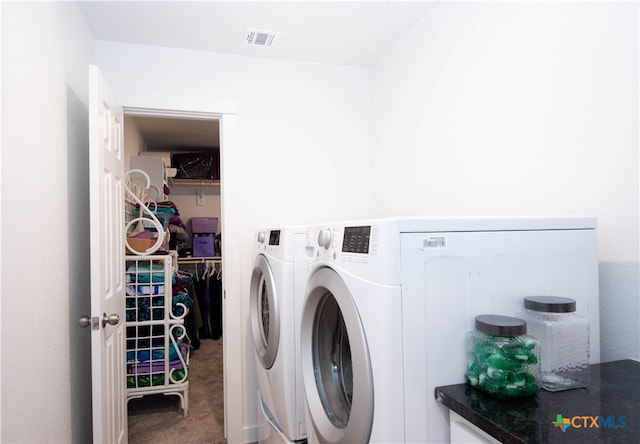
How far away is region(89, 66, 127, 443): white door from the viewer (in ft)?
5.14

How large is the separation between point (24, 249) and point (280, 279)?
876mm

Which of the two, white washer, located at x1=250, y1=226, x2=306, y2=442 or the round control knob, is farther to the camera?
white washer, located at x1=250, y1=226, x2=306, y2=442

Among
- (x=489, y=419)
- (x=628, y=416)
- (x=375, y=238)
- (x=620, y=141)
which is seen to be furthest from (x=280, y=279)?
(x=620, y=141)

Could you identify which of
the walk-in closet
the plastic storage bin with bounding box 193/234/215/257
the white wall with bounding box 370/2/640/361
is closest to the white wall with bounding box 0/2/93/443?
the walk-in closet

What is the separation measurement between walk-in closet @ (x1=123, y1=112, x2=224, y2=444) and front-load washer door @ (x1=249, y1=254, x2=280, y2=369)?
1.66 feet

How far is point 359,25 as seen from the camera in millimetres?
2102

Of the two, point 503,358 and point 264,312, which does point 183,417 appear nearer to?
point 264,312

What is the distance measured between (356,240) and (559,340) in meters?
0.59

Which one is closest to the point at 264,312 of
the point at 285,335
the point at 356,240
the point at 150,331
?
the point at 285,335

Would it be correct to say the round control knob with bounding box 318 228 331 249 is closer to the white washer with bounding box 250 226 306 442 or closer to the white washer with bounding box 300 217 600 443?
the white washer with bounding box 300 217 600 443

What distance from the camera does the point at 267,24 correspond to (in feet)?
6.75

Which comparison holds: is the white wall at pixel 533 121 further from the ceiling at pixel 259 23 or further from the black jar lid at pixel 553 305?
the black jar lid at pixel 553 305

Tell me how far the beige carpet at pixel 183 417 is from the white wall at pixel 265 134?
0.98 feet

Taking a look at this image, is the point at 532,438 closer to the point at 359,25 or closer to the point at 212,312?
the point at 359,25
